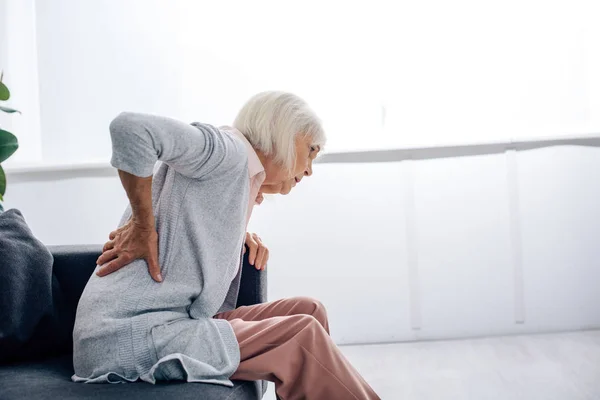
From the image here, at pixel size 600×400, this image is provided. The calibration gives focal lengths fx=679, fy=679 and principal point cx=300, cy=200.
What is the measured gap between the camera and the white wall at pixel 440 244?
326cm

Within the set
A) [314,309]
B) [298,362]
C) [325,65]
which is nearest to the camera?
[298,362]

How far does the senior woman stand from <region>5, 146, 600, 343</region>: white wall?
67.2 inches

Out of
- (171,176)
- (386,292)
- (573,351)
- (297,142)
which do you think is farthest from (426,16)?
(171,176)

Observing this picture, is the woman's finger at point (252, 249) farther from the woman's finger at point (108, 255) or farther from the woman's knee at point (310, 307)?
the woman's finger at point (108, 255)

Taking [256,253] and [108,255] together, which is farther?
[256,253]

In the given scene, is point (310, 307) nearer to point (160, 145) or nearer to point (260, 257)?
point (260, 257)

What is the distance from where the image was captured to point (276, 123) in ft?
5.45

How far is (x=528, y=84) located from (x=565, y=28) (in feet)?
1.06

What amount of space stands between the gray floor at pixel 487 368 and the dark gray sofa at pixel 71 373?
842 millimetres

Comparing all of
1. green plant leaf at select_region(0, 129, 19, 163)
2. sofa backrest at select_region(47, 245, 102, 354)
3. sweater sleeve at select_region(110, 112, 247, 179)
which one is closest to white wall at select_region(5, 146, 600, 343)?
green plant leaf at select_region(0, 129, 19, 163)

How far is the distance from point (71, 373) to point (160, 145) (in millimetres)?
617

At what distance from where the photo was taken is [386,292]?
10.8 feet

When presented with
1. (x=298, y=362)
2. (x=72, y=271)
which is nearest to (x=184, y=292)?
(x=298, y=362)

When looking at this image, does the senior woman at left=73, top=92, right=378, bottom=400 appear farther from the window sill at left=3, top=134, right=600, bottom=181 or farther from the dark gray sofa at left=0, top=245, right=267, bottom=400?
the window sill at left=3, top=134, right=600, bottom=181
